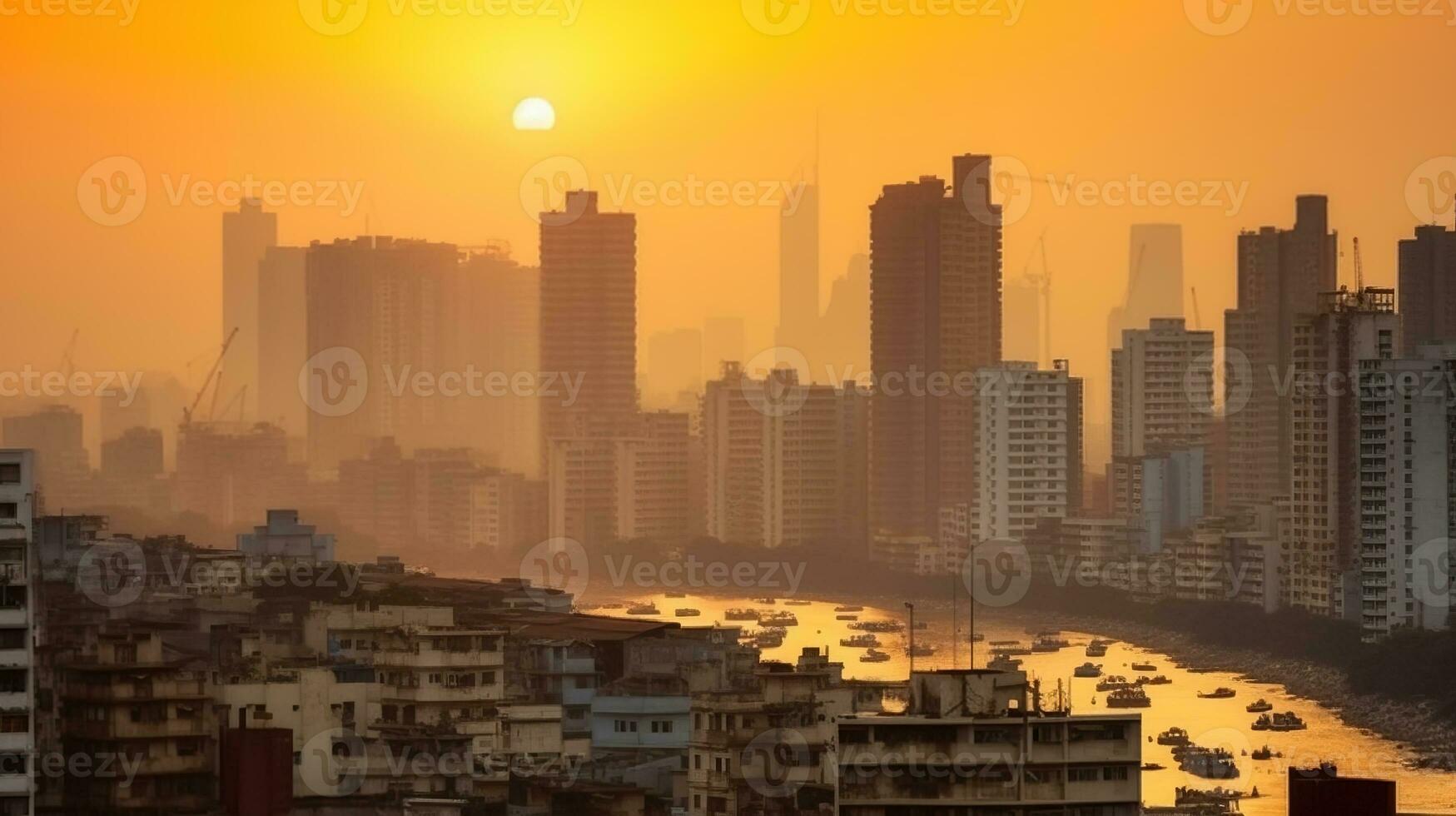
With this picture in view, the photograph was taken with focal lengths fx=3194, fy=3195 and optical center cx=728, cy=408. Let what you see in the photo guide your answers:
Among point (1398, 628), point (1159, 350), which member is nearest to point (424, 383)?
point (1159, 350)

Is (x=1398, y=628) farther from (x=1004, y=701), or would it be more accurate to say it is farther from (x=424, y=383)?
(x=424, y=383)

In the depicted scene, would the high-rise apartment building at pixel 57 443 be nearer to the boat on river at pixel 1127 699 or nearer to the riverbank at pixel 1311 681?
the riverbank at pixel 1311 681

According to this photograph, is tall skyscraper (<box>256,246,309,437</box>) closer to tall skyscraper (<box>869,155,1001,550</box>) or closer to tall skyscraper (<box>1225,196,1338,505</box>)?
tall skyscraper (<box>869,155,1001,550</box>)

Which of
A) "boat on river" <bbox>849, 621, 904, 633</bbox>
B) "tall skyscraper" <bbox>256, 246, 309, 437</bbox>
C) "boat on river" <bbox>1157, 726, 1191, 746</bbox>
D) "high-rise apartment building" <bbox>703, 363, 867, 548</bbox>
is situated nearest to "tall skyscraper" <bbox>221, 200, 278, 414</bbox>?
"tall skyscraper" <bbox>256, 246, 309, 437</bbox>

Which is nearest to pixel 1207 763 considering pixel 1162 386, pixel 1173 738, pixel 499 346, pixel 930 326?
pixel 1173 738

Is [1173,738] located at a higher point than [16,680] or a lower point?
lower

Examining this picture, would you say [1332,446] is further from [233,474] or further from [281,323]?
[281,323]
